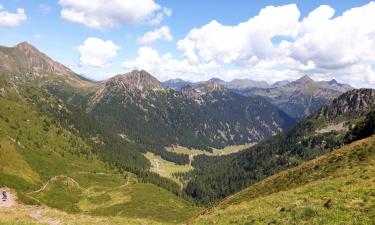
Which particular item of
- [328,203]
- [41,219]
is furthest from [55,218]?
[328,203]

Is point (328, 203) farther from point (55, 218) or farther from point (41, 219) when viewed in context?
point (41, 219)

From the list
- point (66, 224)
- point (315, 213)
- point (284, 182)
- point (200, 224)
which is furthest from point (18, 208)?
point (284, 182)

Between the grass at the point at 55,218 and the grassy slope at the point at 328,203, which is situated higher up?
the grassy slope at the point at 328,203

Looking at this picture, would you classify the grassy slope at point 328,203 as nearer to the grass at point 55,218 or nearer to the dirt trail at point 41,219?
the grass at point 55,218

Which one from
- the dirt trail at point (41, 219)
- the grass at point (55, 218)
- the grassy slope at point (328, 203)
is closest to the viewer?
the grassy slope at point (328, 203)

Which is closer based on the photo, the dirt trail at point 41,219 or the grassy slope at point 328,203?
the grassy slope at point 328,203

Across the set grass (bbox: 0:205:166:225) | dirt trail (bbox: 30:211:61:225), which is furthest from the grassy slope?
dirt trail (bbox: 30:211:61:225)

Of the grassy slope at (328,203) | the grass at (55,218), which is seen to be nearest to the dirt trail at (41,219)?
the grass at (55,218)

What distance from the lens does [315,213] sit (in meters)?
34.8

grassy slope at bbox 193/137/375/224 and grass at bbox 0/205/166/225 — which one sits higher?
grassy slope at bbox 193/137/375/224

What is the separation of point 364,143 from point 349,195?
136 feet

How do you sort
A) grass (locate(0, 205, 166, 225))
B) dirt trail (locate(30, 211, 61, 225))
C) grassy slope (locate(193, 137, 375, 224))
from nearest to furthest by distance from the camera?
grassy slope (locate(193, 137, 375, 224)) < dirt trail (locate(30, 211, 61, 225)) < grass (locate(0, 205, 166, 225))

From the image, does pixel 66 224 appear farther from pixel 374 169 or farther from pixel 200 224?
pixel 374 169

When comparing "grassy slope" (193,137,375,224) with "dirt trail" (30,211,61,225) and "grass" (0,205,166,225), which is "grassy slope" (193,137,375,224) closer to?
"grass" (0,205,166,225)
